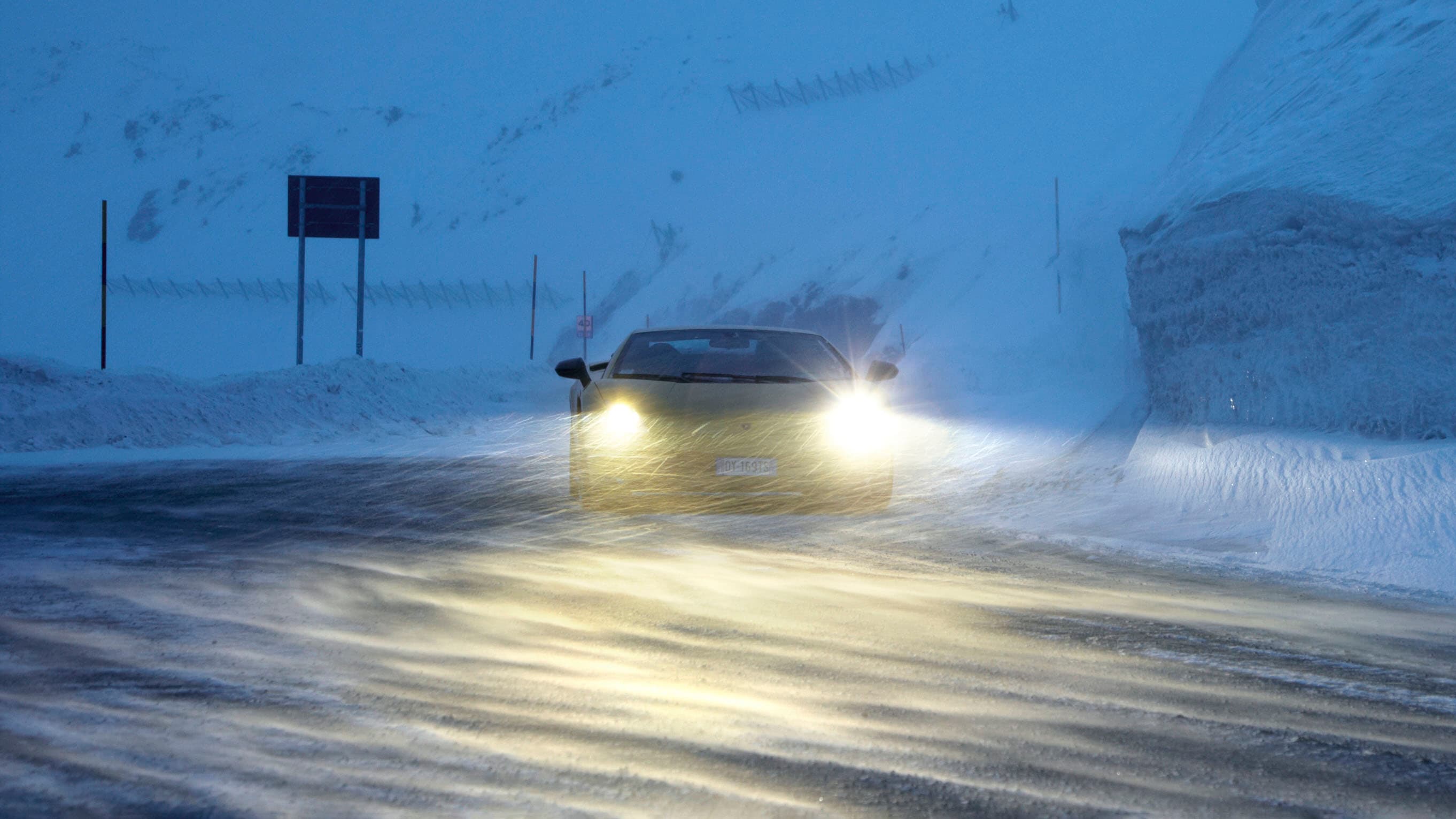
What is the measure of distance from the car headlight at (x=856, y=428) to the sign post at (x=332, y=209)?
1790 cm

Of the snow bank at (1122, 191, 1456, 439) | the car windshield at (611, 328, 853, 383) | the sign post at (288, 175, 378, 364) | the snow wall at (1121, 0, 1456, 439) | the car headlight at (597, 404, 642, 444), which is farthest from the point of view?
the sign post at (288, 175, 378, 364)

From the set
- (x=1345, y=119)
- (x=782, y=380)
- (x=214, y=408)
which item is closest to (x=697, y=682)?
(x=782, y=380)

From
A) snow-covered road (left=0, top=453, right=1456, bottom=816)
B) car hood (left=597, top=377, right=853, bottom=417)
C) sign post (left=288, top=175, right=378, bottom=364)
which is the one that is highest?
sign post (left=288, top=175, right=378, bottom=364)

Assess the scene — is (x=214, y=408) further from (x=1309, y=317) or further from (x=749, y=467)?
(x=1309, y=317)

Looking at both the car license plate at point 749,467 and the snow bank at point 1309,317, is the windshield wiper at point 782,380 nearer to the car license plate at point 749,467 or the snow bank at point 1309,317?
the car license plate at point 749,467

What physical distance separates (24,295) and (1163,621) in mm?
76919

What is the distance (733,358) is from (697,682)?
227 inches

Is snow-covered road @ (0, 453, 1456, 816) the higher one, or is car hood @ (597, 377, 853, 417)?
car hood @ (597, 377, 853, 417)

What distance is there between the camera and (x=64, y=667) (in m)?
3.71

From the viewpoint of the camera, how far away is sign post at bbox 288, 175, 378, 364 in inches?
950

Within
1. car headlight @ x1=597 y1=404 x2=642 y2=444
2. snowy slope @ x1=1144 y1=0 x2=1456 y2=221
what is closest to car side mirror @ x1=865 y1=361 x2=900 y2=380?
car headlight @ x1=597 y1=404 x2=642 y2=444

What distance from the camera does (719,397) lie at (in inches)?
314

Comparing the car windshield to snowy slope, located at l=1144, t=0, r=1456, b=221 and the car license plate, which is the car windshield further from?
snowy slope, located at l=1144, t=0, r=1456, b=221

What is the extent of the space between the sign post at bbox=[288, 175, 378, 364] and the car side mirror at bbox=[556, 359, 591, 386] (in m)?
16.2
